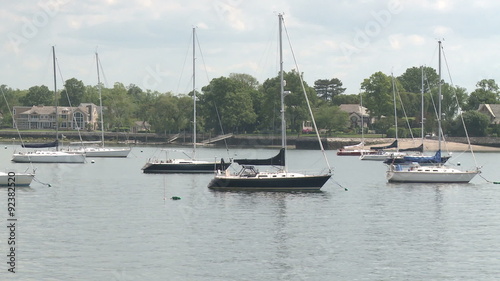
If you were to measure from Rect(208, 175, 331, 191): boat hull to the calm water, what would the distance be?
0.62m

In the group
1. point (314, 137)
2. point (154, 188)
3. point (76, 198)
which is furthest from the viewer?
point (314, 137)

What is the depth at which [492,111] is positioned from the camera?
195m

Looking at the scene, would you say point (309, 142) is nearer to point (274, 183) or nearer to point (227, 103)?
point (227, 103)

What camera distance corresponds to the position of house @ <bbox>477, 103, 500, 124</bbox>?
193 meters

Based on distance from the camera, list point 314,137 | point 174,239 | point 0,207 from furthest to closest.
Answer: point 314,137 < point 0,207 < point 174,239

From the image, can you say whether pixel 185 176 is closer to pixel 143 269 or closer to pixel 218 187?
pixel 218 187

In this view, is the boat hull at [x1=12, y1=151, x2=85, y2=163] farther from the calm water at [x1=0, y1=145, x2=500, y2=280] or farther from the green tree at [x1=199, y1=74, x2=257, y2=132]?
the green tree at [x1=199, y1=74, x2=257, y2=132]

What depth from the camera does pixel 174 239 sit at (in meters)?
45.1

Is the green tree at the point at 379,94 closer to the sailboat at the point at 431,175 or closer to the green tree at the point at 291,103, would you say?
the green tree at the point at 291,103

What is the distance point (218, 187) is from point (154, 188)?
805cm

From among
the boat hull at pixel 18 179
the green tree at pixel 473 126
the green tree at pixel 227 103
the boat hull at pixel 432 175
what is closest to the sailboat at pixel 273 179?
the boat hull at pixel 432 175

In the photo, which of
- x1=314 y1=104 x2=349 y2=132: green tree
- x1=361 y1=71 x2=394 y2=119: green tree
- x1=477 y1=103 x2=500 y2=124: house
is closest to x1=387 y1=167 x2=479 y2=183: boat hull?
x1=361 y1=71 x2=394 y2=119: green tree

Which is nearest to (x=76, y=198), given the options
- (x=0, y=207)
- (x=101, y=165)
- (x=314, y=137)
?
(x=0, y=207)

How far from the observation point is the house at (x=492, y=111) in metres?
193
